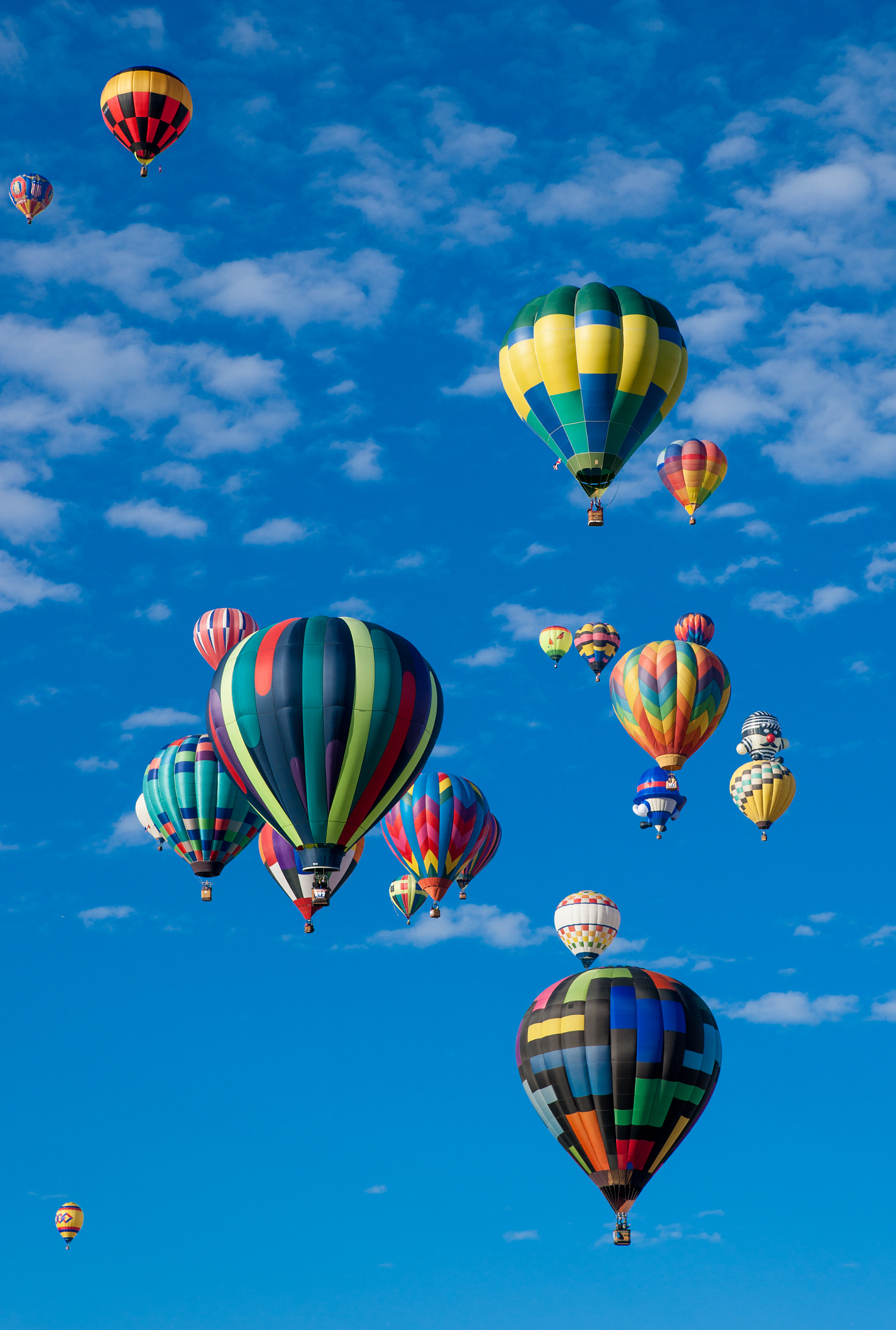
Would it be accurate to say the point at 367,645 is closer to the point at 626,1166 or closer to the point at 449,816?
the point at 626,1166

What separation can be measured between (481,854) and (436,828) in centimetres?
203

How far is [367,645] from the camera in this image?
33.5 meters

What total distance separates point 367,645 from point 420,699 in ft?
4.35

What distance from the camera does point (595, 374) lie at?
38.4 m

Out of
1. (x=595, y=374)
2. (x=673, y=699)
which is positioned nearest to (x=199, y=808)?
(x=673, y=699)

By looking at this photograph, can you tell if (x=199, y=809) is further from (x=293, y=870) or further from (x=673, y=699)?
(x=673, y=699)

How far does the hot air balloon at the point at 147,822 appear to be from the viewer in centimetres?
4522

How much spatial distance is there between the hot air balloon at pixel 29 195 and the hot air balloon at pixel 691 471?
65.0 feet

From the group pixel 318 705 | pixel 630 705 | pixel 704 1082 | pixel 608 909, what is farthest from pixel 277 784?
pixel 608 909

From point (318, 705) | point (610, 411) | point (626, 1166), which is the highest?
point (610, 411)

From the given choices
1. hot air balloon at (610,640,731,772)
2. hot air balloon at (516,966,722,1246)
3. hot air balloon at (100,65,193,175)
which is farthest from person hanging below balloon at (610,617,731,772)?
hot air balloon at (100,65,193,175)

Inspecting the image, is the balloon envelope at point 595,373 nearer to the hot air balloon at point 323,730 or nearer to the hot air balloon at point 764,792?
the hot air balloon at point 323,730

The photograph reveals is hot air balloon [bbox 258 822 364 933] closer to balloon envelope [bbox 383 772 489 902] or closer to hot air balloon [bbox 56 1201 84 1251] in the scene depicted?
balloon envelope [bbox 383 772 489 902]

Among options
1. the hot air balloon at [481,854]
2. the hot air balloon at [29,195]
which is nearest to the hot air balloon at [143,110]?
the hot air balloon at [29,195]
